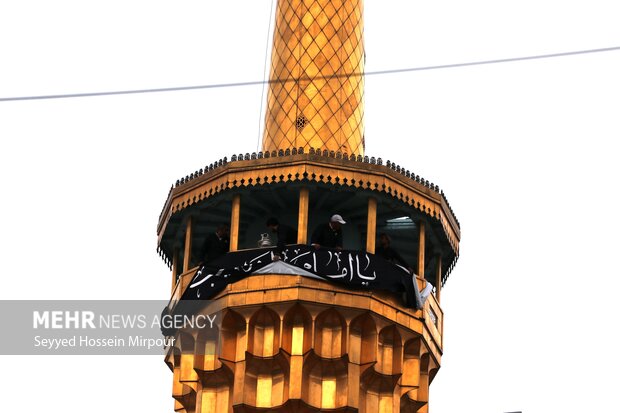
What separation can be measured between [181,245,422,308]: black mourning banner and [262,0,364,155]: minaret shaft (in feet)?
8.95

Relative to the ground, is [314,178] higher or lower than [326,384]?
higher

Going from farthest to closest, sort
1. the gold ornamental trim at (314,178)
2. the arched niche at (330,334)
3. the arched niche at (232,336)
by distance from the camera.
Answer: the gold ornamental trim at (314,178) < the arched niche at (232,336) < the arched niche at (330,334)

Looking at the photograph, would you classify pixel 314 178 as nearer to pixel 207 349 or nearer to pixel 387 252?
pixel 387 252

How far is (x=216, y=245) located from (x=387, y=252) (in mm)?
2985

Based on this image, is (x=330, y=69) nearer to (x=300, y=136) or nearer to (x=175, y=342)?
(x=300, y=136)

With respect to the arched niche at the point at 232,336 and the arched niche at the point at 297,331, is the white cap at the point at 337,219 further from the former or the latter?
the arched niche at the point at 232,336

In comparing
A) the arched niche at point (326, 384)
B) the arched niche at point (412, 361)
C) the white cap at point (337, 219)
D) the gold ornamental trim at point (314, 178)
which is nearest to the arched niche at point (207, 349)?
the arched niche at point (326, 384)

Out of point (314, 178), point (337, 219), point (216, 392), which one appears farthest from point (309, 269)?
point (216, 392)

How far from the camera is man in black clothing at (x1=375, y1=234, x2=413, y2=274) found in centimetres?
3734

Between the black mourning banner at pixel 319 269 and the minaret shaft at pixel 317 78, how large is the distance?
8.95 feet

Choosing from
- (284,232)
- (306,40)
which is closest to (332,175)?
(284,232)

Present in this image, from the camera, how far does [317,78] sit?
1548 inches

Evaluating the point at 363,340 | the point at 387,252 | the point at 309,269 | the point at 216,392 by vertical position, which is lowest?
the point at 216,392

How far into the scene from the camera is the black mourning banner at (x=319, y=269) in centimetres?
3628
